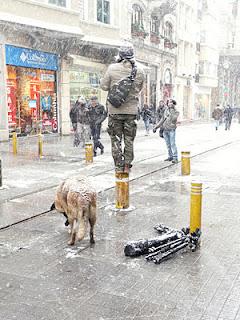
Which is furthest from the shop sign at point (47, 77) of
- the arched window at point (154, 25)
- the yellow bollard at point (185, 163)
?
the arched window at point (154, 25)

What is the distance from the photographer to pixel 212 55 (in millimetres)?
43406

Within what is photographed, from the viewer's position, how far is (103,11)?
884 inches

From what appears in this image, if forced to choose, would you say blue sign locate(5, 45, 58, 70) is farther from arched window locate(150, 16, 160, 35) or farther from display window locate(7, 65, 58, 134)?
arched window locate(150, 16, 160, 35)

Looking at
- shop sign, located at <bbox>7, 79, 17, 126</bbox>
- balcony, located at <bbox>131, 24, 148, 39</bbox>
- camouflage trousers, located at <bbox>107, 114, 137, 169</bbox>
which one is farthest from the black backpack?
balcony, located at <bbox>131, 24, 148, 39</bbox>

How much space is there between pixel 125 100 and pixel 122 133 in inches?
24.0

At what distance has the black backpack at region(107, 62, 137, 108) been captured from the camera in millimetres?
6414

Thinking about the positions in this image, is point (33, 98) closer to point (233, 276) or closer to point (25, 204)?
point (25, 204)

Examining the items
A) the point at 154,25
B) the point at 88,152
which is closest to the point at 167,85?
the point at 154,25

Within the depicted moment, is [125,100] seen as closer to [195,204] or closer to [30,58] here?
[195,204]

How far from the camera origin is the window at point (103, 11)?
2212 cm

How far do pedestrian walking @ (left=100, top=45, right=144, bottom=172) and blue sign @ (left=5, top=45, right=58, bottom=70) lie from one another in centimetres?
1172

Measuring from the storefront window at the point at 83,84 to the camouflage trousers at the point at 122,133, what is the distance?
1506 centimetres

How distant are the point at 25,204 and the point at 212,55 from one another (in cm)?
3943

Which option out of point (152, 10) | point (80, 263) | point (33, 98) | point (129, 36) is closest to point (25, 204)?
point (80, 263)
